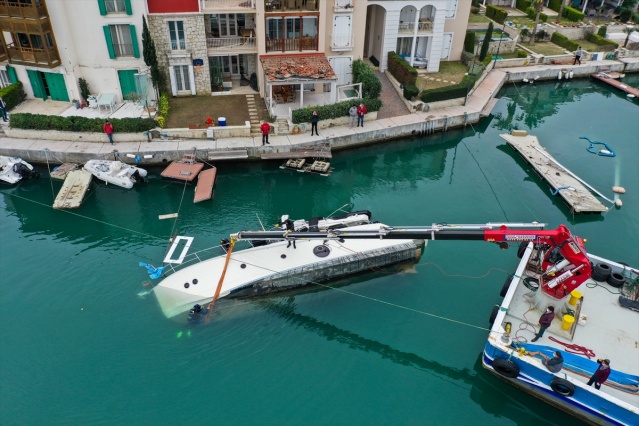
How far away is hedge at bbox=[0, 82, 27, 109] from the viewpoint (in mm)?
36250

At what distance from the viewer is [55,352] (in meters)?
21.2

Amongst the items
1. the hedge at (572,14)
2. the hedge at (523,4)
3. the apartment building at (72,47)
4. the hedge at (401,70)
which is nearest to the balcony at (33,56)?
the apartment building at (72,47)

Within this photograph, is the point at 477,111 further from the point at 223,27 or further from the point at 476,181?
the point at 223,27

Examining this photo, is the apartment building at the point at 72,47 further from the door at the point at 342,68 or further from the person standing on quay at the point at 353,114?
the person standing on quay at the point at 353,114

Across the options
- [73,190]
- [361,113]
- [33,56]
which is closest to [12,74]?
[33,56]

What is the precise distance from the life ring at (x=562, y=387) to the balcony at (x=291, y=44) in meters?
30.1

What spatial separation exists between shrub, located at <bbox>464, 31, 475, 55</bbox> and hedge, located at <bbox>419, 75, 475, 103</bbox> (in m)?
9.17

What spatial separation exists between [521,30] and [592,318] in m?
44.0

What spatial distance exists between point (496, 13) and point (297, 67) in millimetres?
34921

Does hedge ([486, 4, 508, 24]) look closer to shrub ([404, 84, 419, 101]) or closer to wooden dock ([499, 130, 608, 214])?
shrub ([404, 84, 419, 101])

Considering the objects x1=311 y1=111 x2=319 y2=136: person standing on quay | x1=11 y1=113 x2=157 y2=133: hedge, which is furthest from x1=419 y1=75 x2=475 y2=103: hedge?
x1=11 y1=113 x2=157 y2=133: hedge

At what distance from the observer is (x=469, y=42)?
162ft

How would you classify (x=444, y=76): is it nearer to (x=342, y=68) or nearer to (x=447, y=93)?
(x=447, y=93)

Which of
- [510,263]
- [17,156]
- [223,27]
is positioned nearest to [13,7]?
[17,156]
